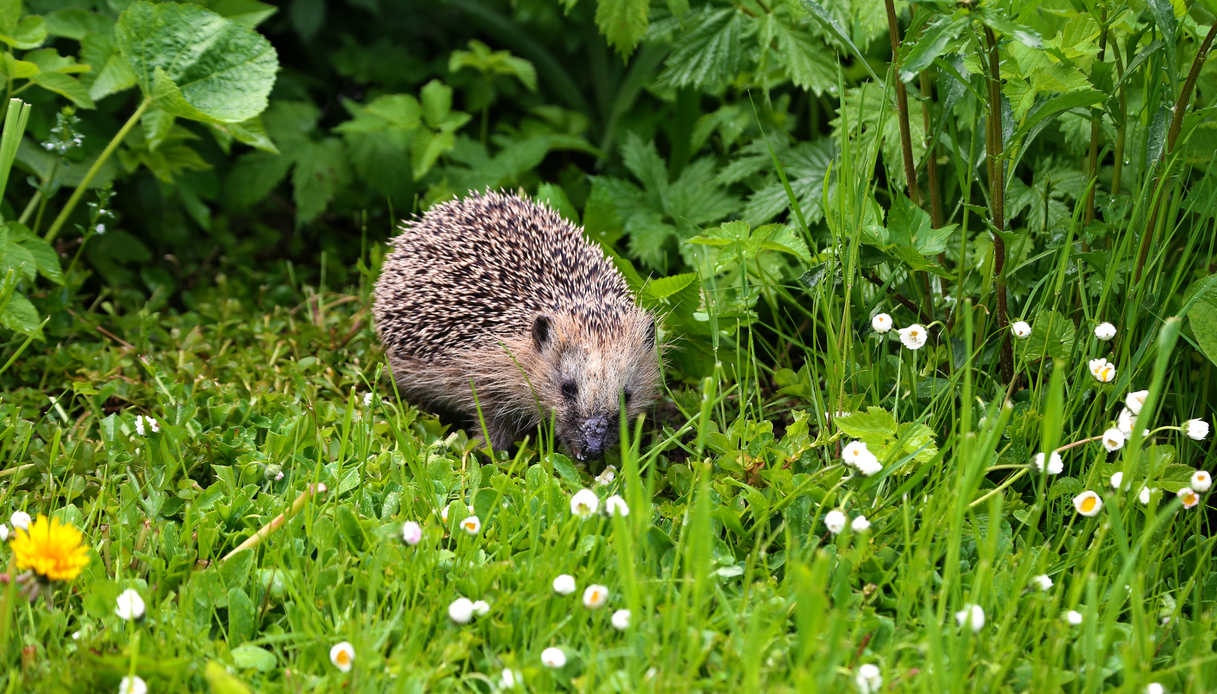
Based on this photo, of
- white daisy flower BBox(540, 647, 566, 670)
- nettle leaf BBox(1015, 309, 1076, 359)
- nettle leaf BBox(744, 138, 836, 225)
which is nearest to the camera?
white daisy flower BBox(540, 647, 566, 670)

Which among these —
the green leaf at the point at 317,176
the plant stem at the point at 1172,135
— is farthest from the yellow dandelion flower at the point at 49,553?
the green leaf at the point at 317,176

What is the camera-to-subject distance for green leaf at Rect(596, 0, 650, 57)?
15.5 ft

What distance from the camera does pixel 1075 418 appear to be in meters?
3.84

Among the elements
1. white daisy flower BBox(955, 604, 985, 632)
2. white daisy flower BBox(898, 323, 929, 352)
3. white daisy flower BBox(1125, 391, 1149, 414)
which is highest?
white daisy flower BBox(1125, 391, 1149, 414)

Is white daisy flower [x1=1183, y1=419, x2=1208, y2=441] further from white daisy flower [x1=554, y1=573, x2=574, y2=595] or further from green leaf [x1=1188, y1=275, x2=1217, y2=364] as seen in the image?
white daisy flower [x1=554, y1=573, x2=574, y2=595]

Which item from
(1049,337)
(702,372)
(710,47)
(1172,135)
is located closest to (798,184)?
(710,47)

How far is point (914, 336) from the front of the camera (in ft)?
12.0

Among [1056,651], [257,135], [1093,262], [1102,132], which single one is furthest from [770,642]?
[257,135]

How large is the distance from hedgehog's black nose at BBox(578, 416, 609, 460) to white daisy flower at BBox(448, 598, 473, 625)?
4.58ft

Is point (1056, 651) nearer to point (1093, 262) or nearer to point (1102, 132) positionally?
point (1093, 262)

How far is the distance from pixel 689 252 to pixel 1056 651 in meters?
2.71

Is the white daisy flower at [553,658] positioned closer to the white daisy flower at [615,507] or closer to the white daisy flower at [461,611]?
the white daisy flower at [461,611]

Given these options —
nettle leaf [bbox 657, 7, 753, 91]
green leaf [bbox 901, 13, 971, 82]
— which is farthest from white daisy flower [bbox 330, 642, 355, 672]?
nettle leaf [bbox 657, 7, 753, 91]

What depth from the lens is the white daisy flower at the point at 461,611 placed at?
278cm
